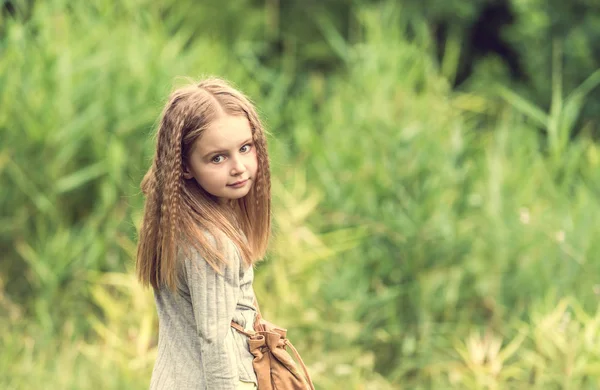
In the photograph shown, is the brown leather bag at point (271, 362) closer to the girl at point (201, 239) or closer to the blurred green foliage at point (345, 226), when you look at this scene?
the girl at point (201, 239)

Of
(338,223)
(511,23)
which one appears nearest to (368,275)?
(338,223)

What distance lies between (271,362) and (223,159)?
0.52 metres

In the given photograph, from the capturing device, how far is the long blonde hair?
7.79ft

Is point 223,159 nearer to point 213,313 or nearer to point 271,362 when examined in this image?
point 213,313

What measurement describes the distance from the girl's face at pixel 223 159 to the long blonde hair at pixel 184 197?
19 mm

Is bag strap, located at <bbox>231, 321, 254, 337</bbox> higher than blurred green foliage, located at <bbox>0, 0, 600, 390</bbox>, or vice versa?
blurred green foliage, located at <bbox>0, 0, 600, 390</bbox>

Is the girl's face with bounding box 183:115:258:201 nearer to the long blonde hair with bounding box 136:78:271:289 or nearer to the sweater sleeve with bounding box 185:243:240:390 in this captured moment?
the long blonde hair with bounding box 136:78:271:289

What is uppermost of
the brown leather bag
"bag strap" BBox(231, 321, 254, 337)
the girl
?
the girl

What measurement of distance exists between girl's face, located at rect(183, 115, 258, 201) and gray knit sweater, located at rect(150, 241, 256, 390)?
5.9 inches

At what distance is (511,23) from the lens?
477 inches

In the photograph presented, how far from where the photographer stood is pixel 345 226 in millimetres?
5465

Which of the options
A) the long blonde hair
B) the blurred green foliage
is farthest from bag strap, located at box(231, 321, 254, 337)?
the blurred green foliage

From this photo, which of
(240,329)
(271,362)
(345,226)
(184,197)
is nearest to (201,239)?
(184,197)

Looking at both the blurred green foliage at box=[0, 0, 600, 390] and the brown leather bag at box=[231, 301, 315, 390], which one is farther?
the blurred green foliage at box=[0, 0, 600, 390]
